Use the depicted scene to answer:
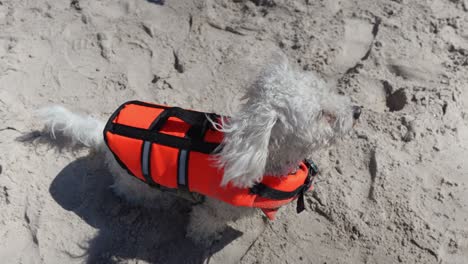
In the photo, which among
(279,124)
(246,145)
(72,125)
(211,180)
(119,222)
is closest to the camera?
(246,145)

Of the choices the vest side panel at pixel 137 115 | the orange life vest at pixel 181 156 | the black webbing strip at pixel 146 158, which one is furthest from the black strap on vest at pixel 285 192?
the vest side panel at pixel 137 115

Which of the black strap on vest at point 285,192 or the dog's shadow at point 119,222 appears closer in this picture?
the black strap on vest at point 285,192

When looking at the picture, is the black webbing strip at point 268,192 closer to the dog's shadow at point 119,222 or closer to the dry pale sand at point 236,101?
the dry pale sand at point 236,101

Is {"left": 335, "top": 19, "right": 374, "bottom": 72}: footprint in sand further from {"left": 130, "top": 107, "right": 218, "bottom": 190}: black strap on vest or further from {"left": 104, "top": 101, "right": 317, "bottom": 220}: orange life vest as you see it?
{"left": 130, "top": 107, "right": 218, "bottom": 190}: black strap on vest

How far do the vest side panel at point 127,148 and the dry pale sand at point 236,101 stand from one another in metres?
0.82

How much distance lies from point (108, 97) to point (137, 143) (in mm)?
1414

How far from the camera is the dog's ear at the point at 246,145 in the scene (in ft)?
7.42

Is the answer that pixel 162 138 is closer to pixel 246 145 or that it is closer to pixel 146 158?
pixel 146 158

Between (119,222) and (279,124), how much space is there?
5.71 ft

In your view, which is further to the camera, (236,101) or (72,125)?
(236,101)

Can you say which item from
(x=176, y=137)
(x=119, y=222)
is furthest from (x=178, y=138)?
(x=119, y=222)

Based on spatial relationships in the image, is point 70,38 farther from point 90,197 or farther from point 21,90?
point 90,197

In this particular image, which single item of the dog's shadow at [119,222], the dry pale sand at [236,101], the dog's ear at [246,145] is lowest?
the dog's shadow at [119,222]

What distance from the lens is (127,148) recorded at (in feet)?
8.88
